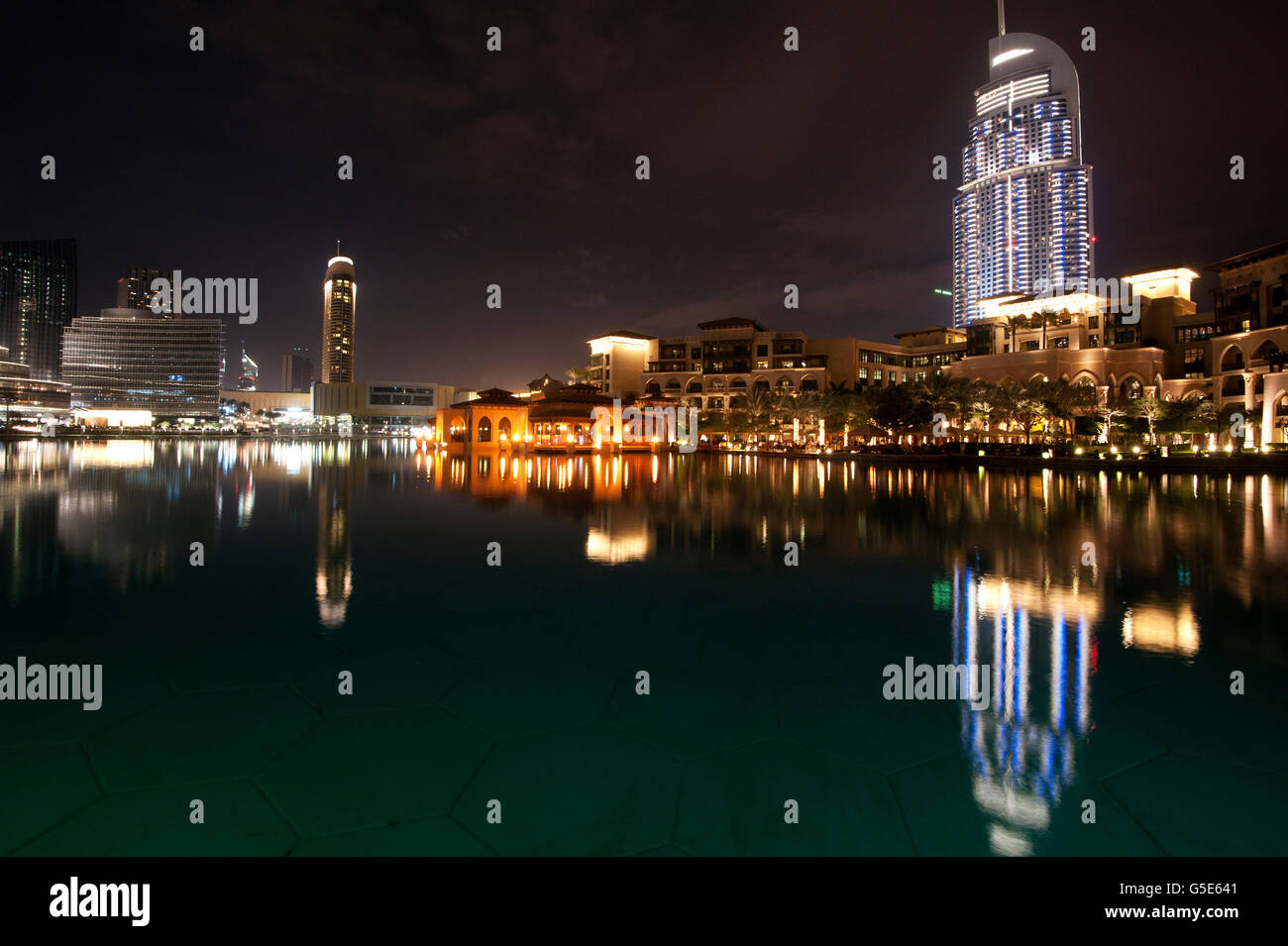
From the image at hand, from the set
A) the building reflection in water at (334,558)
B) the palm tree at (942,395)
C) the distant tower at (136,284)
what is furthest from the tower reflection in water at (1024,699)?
the distant tower at (136,284)

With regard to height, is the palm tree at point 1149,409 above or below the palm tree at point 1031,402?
below

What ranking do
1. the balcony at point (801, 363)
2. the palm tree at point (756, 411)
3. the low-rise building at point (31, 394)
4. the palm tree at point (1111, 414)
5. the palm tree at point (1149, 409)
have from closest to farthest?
the palm tree at point (1149, 409), the palm tree at point (1111, 414), the palm tree at point (756, 411), the balcony at point (801, 363), the low-rise building at point (31, 394)

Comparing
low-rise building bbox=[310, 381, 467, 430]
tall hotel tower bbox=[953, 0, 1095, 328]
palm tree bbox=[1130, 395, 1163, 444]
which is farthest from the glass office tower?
tall hotel tower bbox=[953, 0, 1095, 328]

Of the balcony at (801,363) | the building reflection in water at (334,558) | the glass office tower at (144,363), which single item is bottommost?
the building reflection in water at (334,558)

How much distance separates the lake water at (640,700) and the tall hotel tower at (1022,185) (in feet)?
548

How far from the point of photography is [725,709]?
161 inches

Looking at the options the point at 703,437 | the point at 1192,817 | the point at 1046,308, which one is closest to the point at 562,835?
the point at 1192,817

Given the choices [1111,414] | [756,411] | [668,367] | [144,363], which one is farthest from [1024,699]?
[144,363]

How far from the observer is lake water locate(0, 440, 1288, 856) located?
2.87 metres

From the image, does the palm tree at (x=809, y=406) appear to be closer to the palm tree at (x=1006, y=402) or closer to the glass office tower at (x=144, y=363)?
the palm tree at (x=1006, y=402)

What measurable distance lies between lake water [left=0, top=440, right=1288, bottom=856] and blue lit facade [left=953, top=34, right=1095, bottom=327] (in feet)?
559

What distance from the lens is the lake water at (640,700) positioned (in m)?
2.87

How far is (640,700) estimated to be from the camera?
4.23 meters

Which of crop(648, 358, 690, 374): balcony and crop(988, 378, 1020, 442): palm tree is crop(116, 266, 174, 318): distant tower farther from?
crop(988, 378, 1020, 442): palm tree
